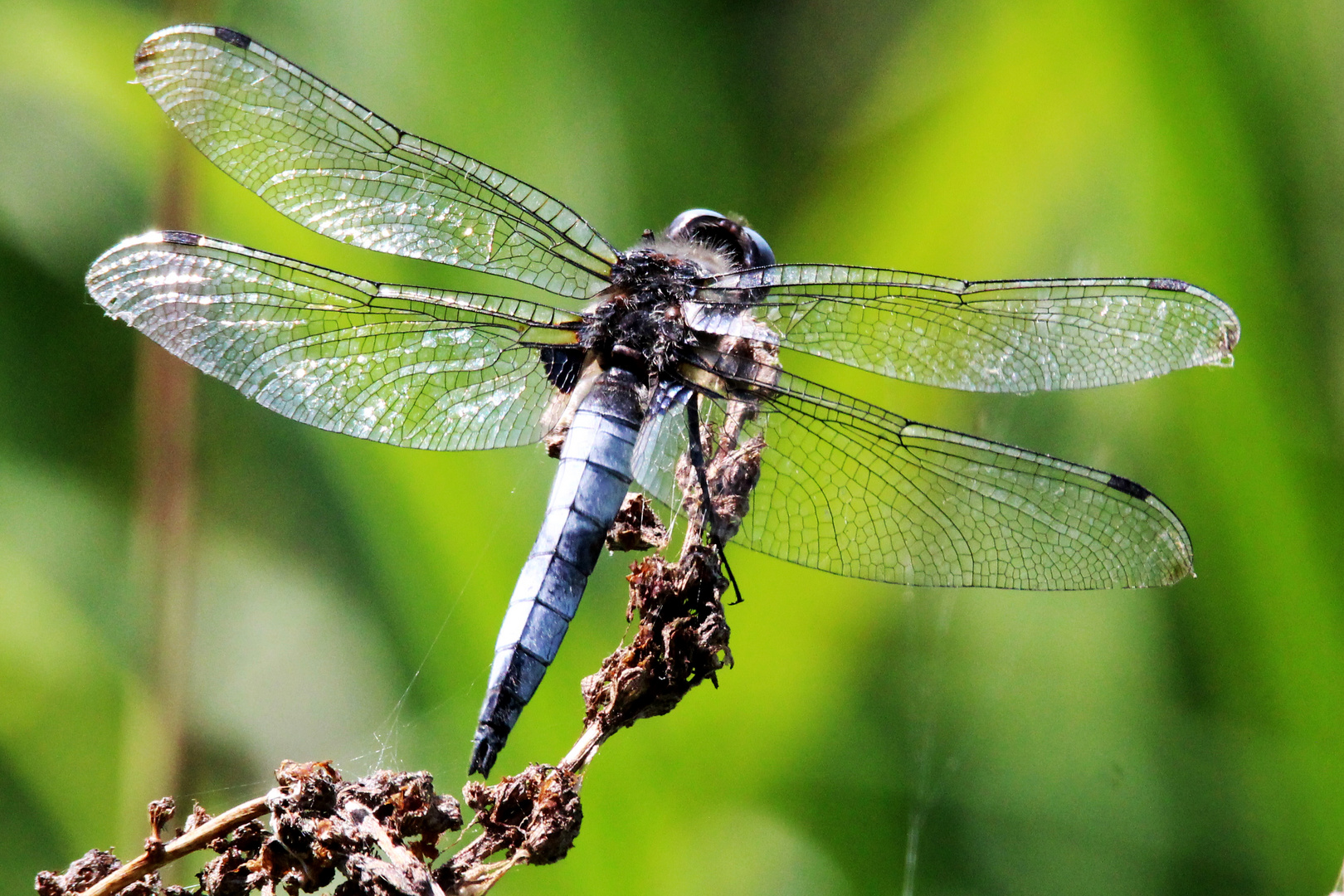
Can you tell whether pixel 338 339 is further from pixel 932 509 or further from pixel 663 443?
pixel 932 509

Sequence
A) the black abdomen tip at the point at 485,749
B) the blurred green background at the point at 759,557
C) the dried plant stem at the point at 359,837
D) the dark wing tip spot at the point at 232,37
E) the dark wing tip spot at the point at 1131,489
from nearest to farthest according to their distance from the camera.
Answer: the dried plant stem at the point at 359,837, the black abdomen tip at the point at 485,749, the dark wing tip spot at the point at 1131,489, the dark wing tip spot at the point at 232,37, the blurred green background at the point at 759,557

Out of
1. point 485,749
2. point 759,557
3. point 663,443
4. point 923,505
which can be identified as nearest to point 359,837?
point 485,749

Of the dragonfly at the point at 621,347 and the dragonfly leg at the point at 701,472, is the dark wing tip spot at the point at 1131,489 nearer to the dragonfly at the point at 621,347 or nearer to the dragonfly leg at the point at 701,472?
the dragonfly at the point at 621,347

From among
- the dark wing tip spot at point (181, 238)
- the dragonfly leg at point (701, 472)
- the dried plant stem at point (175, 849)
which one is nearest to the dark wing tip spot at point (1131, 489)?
the dragonfly leg at point (701, 472)

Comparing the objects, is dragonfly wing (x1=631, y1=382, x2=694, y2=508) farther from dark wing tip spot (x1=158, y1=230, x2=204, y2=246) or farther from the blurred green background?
dark wing tip spot (x1=158, y1=230, x2=204, y2=246)

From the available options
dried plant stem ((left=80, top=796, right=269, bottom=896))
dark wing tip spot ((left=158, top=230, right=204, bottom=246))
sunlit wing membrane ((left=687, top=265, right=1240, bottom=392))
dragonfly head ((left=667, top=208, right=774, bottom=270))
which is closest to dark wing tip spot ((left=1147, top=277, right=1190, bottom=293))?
sunlit wing membrane ((left=687, top=265, right=1240, bottom=392))

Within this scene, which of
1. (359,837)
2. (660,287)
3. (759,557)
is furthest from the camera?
(759,557)

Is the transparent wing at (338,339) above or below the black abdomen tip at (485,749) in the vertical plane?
above
